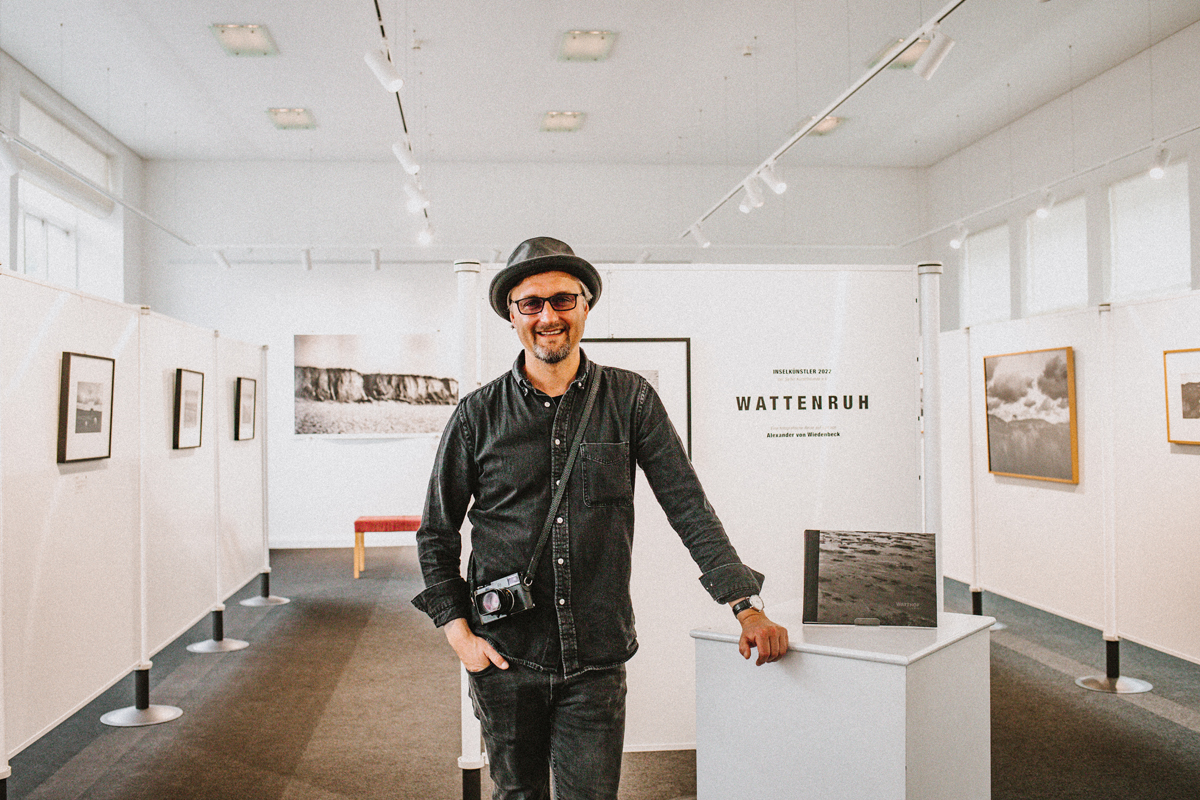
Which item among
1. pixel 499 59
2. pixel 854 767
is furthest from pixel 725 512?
pixel 499 59

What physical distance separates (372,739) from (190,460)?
2122 millimetres

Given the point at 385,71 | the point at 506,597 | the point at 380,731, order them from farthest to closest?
1. the point at 385,71
2. the point at 380,731
3. the point at 506,597

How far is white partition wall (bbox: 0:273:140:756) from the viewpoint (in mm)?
2957

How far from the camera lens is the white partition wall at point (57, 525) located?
2957 millimetres

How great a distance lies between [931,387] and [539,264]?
1.97 meters

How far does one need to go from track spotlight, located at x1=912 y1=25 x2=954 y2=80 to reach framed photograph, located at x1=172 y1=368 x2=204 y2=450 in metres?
4.40

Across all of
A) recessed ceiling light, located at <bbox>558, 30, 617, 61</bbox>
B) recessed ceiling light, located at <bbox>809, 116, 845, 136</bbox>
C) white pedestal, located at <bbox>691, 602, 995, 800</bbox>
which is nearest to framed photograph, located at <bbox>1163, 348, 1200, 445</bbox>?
white pedestal, located at <bbox>691, 602, 995, 800</bbox>

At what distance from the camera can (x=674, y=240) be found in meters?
9.91

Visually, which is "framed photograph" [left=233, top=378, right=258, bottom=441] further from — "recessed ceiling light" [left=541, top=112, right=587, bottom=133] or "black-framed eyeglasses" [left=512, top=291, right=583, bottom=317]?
"black-framed eyeglasses" [left=512, top=291, right=583, bottom=317]

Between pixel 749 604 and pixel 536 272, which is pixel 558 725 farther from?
pixel 536 272

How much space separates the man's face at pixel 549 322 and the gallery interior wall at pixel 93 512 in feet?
7.27

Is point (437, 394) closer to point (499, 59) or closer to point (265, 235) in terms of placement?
point (265, 235)

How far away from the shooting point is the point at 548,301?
1762mm

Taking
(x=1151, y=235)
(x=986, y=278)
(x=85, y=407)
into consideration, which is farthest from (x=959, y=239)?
(x=85, y=407)
